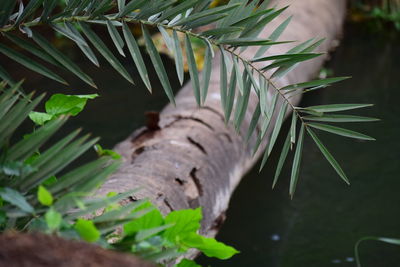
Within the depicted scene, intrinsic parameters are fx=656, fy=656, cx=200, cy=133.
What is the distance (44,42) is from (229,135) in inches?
57.3

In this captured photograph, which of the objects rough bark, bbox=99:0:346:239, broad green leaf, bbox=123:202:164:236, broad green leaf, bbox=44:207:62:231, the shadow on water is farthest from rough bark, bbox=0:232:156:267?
the shadow on water

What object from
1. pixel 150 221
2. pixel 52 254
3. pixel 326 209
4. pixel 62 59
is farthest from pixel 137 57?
pixel 326 209

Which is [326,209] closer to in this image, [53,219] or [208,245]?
[208,245]

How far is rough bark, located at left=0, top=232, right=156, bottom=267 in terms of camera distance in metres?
0.77

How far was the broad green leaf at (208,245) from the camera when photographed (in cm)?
116

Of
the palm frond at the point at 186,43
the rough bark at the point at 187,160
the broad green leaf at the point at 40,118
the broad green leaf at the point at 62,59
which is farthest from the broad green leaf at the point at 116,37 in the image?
the rough bark at the point at 187,160

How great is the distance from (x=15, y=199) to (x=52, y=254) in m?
0.19

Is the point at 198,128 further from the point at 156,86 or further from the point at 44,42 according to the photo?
the point at 156,86

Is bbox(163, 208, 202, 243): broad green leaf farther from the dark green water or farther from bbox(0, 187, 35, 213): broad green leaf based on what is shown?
the dark green water

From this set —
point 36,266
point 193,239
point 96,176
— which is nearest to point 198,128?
point 193,239

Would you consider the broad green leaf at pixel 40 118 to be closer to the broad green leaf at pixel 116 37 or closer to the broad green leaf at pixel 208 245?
the broad green leaf at pixel 116 37

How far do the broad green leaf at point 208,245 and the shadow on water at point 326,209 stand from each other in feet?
5.44

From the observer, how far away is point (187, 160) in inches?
93.4

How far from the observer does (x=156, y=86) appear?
483cm
